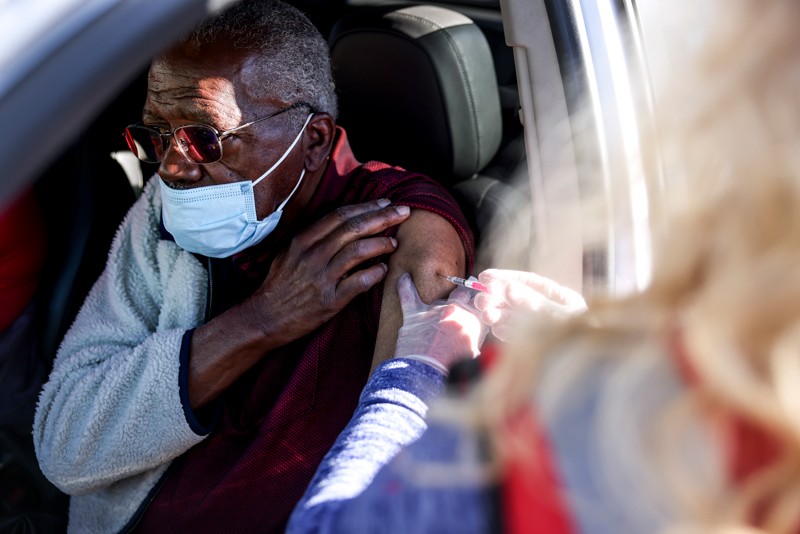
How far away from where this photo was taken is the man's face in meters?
1.80

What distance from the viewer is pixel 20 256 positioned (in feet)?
7.09

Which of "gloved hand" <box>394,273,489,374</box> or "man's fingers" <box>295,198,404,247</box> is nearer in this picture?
"gloved hand" <box>394,273,489,374</box>


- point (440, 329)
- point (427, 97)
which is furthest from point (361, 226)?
point (427, 97)

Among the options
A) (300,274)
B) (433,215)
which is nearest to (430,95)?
(433,215)

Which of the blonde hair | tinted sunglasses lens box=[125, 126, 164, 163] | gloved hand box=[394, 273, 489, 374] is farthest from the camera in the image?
tinted sunglasses lens box=[125, 126, 164, 163]

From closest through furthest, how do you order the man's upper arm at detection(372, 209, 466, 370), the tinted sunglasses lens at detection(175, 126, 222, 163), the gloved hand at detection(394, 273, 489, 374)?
the gloved hand at detection(394, 273, 489, 374)
the man's upper arm at detection(372, 209, 466, 370)
the tinted sunglasses lens at detection(175, 126, 222, 163)

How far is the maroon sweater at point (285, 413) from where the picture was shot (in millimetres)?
1766

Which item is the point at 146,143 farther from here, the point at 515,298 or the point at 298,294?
the point at 515,298

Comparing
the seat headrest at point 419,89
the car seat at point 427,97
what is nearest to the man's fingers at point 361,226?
the car seat at point 427,97

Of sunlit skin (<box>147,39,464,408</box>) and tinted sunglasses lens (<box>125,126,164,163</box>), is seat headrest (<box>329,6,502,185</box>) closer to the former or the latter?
sunlit skin (<box>147,39,464,408</box>)

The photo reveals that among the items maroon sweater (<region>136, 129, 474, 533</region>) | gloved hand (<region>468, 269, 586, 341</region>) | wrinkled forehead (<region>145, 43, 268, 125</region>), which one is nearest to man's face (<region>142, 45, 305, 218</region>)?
wrinkled forehead (<region>145, 43, 268, 125</region>)

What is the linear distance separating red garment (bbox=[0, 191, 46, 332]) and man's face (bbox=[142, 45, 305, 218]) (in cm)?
55

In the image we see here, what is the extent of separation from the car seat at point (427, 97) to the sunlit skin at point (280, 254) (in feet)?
1.01

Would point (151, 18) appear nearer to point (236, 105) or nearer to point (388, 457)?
point (388, 457)
